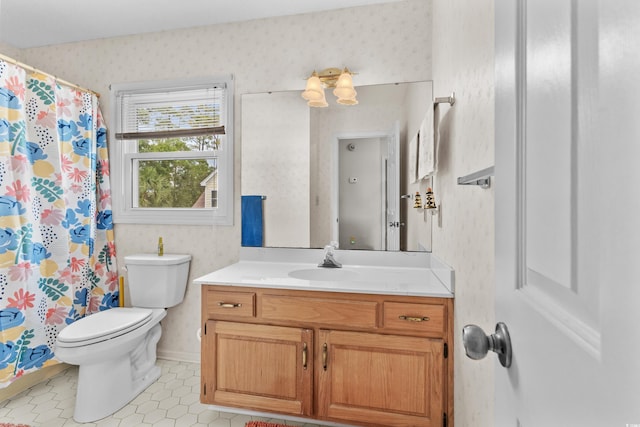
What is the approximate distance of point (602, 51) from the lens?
294mm

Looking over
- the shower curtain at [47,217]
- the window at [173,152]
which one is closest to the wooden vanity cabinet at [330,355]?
the window at [173,152]

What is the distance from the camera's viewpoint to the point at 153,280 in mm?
2326

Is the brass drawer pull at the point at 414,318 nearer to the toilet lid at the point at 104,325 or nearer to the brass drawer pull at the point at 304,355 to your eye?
the brass drawer pull at the point at 304,355

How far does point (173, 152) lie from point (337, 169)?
1.30 m

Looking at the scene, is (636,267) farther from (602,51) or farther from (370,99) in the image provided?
(370,99)

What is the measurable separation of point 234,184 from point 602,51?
7.49 feet

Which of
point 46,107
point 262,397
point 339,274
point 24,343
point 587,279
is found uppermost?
point 46,107

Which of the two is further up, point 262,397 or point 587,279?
point 587,279

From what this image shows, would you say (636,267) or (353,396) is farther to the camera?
(353,396)

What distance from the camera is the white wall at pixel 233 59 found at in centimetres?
→ 216

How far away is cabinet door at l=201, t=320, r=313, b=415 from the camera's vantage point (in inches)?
66.1

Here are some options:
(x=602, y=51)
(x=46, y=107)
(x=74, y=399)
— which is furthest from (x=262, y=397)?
(x=46, y=107)

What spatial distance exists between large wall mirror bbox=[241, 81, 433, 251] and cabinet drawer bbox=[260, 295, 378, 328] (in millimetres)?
587

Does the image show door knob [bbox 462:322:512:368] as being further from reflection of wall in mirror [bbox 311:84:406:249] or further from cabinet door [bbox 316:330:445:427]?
reflection of wall in mirror [bbox 311:84:406:249]
